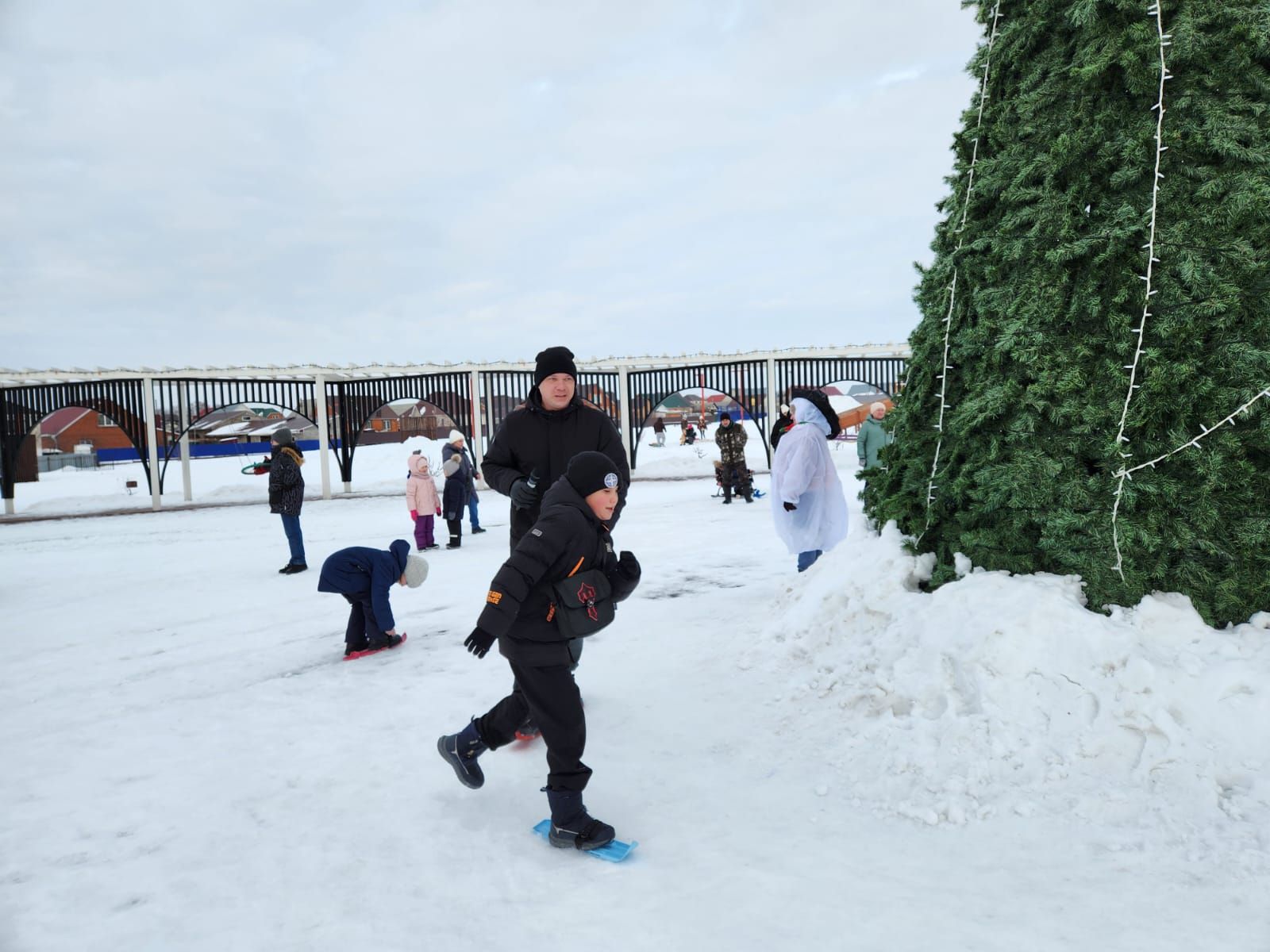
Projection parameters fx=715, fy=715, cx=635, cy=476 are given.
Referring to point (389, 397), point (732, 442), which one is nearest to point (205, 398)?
point (389, 397)

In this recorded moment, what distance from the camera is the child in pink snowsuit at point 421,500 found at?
938 cm

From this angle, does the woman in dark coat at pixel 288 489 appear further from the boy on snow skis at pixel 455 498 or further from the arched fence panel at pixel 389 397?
→ the arched fence panel at pixel 389 397

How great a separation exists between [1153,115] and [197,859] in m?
4.90

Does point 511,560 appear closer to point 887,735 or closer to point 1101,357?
point 887,735

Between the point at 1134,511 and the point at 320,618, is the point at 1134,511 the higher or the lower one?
the higher one

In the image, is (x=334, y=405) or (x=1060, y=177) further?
(x=334, y=405)

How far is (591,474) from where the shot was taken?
9.09 ft

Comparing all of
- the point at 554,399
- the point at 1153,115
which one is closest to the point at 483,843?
the point at 554,399

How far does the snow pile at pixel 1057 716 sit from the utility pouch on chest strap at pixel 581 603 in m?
1.26

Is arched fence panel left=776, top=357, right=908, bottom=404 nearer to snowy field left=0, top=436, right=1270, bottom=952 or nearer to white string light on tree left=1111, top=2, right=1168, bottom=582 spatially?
snowy field left=0, top=436, right=1270, bottom=952

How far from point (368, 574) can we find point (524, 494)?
2190 millimetres

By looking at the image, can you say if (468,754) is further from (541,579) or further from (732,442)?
(732,442)

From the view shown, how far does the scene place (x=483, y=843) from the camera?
8.75 feet

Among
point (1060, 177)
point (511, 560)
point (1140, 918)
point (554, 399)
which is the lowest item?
point (1140, 918)
